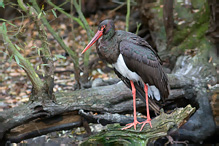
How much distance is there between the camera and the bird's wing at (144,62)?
165 inches

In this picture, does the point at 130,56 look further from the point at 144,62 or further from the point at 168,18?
the point at 168,18

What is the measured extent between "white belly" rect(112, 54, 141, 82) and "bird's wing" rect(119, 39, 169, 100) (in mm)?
72

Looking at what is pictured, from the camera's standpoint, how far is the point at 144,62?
14.1 ft

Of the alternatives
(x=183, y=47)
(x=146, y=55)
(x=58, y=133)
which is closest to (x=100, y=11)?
(x=183, y=47)

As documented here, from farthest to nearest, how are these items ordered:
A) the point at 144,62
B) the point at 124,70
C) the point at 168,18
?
the point at 168,18 → the point at 124,70 → the point at 144,62

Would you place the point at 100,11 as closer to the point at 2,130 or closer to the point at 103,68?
the point at 103,68

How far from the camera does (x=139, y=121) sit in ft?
15.0

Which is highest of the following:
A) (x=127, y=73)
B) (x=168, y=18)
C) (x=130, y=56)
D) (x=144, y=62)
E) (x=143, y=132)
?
(x=168, y=18)

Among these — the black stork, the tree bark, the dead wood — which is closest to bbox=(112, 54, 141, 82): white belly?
the black stork

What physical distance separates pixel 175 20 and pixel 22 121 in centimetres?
397

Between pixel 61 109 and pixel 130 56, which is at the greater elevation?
pixel 130 56

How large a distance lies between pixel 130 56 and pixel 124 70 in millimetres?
281

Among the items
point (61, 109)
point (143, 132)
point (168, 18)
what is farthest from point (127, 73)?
point (168, 18)

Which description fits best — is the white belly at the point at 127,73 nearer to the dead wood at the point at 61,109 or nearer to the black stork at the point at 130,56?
the black stork at the point at 130,56
